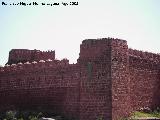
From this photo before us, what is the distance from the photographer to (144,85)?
17438 mm

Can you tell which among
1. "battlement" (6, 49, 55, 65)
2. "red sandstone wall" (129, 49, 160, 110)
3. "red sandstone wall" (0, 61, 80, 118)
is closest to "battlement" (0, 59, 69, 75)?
"red sandstone wall" (0, 61, 80, 118)

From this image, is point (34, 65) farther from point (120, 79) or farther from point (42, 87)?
point (120, 79)

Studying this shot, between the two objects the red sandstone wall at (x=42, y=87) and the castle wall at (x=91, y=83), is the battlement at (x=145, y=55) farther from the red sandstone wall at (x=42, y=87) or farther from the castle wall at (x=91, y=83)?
the red sandstone wall at (x=42, y=87)

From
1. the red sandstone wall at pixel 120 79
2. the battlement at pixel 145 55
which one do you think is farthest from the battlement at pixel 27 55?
the red sandstone wall at pixel 120 79

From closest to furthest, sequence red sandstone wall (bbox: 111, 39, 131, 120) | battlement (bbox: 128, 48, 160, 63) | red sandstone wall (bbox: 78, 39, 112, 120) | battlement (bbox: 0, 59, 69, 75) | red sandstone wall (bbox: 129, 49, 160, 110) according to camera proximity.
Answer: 1. red sandstone wall (bbox: 78, 39, 112, 120)
2. red sandstone wall (bbox: 111, 39, 131, 120)
3. battlement (bbox: 0, 59, 69, 75)
4. red sandstone wall (bbox: 129, 49, 160, 110)
5. battlement (bbox: 128, 48, 160, 63)

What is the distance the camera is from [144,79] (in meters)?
17.5

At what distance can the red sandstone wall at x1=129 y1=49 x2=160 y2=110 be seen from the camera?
16.7 metres

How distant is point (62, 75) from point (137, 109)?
401 cm

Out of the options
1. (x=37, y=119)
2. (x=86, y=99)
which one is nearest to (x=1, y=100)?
(x=37, y=119)

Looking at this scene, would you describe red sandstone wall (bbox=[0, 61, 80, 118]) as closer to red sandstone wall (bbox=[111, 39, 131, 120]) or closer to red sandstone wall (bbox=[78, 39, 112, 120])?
red sandstone wall (bbox=[78, 39, 112, 120])

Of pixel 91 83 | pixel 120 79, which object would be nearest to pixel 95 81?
pixel 91 83

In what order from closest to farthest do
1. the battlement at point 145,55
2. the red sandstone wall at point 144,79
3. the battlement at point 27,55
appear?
the red sandstone wall at point 144,79
the battlement at point 145,55
the battlement at point 27,55

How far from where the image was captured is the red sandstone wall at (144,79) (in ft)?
54.9

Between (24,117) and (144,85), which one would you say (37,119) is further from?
(144,85)
